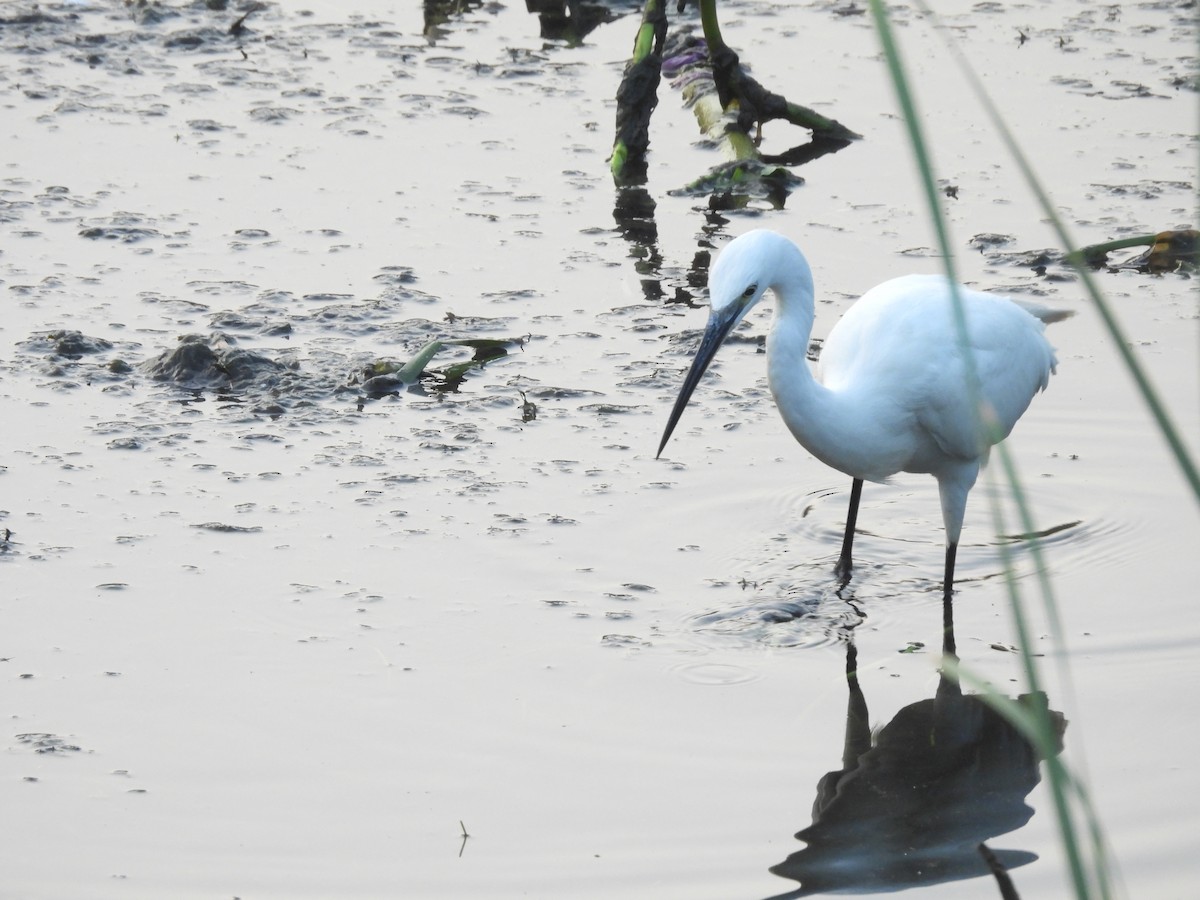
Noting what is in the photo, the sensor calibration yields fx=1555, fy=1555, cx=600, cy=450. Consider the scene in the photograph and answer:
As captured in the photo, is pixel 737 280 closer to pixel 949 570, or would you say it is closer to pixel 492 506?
pixel 949 570

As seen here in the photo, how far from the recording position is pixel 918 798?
3.82 m

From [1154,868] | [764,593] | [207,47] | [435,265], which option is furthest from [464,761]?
[207,47]

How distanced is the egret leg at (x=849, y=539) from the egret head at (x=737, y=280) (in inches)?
40.3

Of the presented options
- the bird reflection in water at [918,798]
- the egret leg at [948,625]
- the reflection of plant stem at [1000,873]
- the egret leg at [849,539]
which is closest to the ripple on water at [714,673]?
the bird reflection in water at [918,798]

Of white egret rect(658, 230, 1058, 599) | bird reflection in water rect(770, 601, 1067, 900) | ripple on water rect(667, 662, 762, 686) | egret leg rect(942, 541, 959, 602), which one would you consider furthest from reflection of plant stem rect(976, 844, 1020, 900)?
egret leg rect(942, 541, 959, 602)

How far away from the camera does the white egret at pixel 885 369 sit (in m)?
3.97

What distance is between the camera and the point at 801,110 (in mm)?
8047

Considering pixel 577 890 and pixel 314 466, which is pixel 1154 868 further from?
pixel 314 466

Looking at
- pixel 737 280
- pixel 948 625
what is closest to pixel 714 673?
pixel 948 625

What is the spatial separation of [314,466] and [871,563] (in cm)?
190

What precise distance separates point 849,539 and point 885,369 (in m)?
0.68

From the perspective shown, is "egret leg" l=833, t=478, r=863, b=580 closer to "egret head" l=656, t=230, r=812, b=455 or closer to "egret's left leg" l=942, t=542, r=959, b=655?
"egret's left leg" l=942, t=542, r=959, b=655

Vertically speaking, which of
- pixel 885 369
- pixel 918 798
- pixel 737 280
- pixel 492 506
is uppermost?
pixel 737 280

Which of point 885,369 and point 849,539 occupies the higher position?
point 885,369
